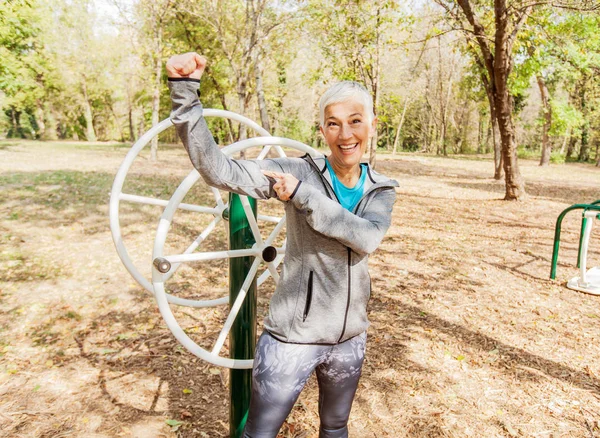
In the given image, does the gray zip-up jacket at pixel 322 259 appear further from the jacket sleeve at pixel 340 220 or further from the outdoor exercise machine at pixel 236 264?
the outdoor exercise machine at pixel 236 264

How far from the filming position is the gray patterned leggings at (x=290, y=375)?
4.98ft

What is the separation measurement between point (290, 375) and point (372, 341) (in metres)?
2.33

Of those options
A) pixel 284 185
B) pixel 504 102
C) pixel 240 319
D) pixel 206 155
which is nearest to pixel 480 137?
pixel 504 102

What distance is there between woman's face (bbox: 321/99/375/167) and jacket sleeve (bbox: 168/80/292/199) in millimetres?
249

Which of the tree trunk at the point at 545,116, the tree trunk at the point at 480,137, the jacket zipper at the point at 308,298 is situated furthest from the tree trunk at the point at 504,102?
the tree trunk at the point at 480,137

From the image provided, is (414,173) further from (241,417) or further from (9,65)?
(9,65)

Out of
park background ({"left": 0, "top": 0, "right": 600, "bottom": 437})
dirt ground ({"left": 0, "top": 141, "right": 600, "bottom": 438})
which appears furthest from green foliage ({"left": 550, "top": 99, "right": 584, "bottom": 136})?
dirt ground ({"left": 0, "top": 141, "right": 600, "bottom": 438})

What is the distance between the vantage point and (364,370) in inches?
129

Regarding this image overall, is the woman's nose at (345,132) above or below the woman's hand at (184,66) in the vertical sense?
below

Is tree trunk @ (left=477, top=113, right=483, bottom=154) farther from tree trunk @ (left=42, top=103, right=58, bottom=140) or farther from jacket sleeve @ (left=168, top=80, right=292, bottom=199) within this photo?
jacket sleeve @ (left=168, top=80, right=292, bottom=199)

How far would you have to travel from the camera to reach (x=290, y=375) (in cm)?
152

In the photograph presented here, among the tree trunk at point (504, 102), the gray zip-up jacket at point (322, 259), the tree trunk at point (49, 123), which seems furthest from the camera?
the tree trunk at point (49, 123)

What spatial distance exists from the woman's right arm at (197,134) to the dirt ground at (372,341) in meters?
1.95

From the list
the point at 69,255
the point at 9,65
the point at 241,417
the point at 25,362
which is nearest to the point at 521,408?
the point at 241,417
